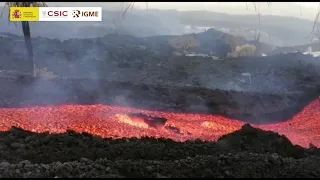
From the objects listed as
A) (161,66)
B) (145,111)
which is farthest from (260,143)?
(161,66)

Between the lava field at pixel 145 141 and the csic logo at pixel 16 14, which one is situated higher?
the csic logo at pixel 16 14

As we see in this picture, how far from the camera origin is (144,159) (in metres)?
9.70

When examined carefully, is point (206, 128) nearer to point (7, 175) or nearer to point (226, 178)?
point (226, 178)

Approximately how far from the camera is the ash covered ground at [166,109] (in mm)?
8578

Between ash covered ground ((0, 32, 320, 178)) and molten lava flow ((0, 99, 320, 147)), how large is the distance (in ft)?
0.60

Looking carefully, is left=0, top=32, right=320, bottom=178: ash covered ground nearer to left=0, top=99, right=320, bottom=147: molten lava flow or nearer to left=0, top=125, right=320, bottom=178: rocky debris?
left=0, top=125, right=320, bottom=178: rocky debris

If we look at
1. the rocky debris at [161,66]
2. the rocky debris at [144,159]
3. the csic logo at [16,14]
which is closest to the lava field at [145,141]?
the rocky debris at [144,159]

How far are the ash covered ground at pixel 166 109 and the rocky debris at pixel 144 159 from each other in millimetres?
21

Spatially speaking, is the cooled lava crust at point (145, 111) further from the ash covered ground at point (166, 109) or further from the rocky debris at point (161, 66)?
the rocky debris at point (161, 66)

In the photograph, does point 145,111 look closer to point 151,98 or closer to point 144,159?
point 151,98

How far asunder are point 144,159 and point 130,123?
239 inches

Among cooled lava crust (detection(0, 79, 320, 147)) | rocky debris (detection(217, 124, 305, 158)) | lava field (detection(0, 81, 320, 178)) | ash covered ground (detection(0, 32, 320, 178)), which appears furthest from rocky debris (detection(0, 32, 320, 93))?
rocky debris (detection(217, 124, 305, 158))

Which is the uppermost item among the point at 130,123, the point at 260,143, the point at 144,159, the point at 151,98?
the point at 144,159

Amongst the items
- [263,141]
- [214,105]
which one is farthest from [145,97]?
[263,141]
